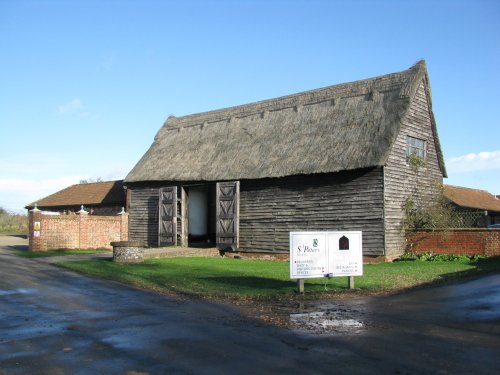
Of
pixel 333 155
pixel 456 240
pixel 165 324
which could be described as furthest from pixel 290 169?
pixel 165 324

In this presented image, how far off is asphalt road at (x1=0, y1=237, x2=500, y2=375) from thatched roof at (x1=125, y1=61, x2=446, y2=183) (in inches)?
429

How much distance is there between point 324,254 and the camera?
507 inches

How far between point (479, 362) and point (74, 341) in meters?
5.44


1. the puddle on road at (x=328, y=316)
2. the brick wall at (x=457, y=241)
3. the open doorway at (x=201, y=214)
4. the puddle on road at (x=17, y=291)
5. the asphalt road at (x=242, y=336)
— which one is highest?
the open doorway at (x=201, y=214)

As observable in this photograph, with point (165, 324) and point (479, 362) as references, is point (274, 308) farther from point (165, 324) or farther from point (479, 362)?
point (479, 362)

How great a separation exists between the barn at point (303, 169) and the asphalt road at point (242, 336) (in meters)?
9.92

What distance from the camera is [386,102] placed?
2291 centimetres

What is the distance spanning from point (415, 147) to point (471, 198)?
15.1 m

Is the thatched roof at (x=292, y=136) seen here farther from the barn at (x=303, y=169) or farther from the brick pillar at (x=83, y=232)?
the brick pillar at (x=83, y=232)

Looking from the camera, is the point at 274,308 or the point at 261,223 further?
the point at 261,223

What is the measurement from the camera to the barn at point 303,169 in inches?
853

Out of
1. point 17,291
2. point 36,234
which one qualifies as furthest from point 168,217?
point 17,291

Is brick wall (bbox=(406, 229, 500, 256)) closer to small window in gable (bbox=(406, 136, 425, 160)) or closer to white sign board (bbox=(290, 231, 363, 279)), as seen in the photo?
small window in gable (bbox=(406, 136, 425, 160))

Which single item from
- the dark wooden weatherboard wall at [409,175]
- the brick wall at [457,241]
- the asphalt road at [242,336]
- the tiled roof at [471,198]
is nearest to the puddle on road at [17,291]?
the asphalt road at [242,336]
